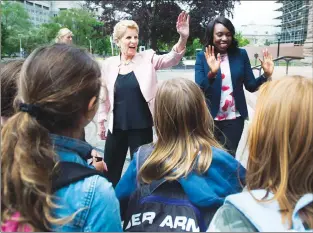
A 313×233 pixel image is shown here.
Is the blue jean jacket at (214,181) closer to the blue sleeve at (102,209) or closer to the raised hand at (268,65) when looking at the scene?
the blue sleeve at (102,209)

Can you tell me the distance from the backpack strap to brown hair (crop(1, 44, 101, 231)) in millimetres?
770

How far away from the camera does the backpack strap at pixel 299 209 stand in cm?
121

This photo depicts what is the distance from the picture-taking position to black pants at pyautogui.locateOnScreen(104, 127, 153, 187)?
11.2 ft

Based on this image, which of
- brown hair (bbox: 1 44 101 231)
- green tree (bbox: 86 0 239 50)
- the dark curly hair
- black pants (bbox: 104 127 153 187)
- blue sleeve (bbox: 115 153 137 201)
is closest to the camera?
brown hair (bbox: 1 44 101 231)

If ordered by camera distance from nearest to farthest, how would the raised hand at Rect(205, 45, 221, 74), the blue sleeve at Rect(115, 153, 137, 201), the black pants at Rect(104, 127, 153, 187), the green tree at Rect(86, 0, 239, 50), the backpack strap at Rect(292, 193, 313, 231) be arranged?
the backpack strap at Rect(292, 193, 313, 231)
the blue sleeve at Rect(115, 153, 137, 201)
the raised hand at Rect(205, 45, 221, 74)
the black pants at Rect(104, 127, 153, 187)
the green tree at Rect(86, 0, 239, 50)

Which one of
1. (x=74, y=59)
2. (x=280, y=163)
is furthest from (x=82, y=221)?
(x=280, y=163)

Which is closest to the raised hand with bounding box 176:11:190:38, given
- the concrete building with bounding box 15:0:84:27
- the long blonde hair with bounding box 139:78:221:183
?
the long blonde hair with bounding box 139:78:221:183

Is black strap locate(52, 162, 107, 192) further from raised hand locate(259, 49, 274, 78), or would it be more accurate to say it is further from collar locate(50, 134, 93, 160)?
raised hand locate(259, 49, 274, 78)

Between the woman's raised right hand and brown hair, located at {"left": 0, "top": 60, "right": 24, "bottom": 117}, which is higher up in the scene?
brown hair, located at {"left": 0, "top": 60, "right": 24, "bottom": 117}

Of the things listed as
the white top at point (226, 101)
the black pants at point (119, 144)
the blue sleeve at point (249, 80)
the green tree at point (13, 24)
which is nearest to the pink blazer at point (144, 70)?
the black pants at point (119, 144)

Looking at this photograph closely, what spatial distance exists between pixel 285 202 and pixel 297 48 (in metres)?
59.3

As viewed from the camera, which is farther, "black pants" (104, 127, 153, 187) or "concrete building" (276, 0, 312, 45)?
"concrete building" (276, 0, 312, 45)

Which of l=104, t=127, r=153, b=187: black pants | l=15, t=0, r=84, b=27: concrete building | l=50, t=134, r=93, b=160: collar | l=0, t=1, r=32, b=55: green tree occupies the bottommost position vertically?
l=104, t=127, r=153, b=187: black pants

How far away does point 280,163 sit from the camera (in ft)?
4.34
